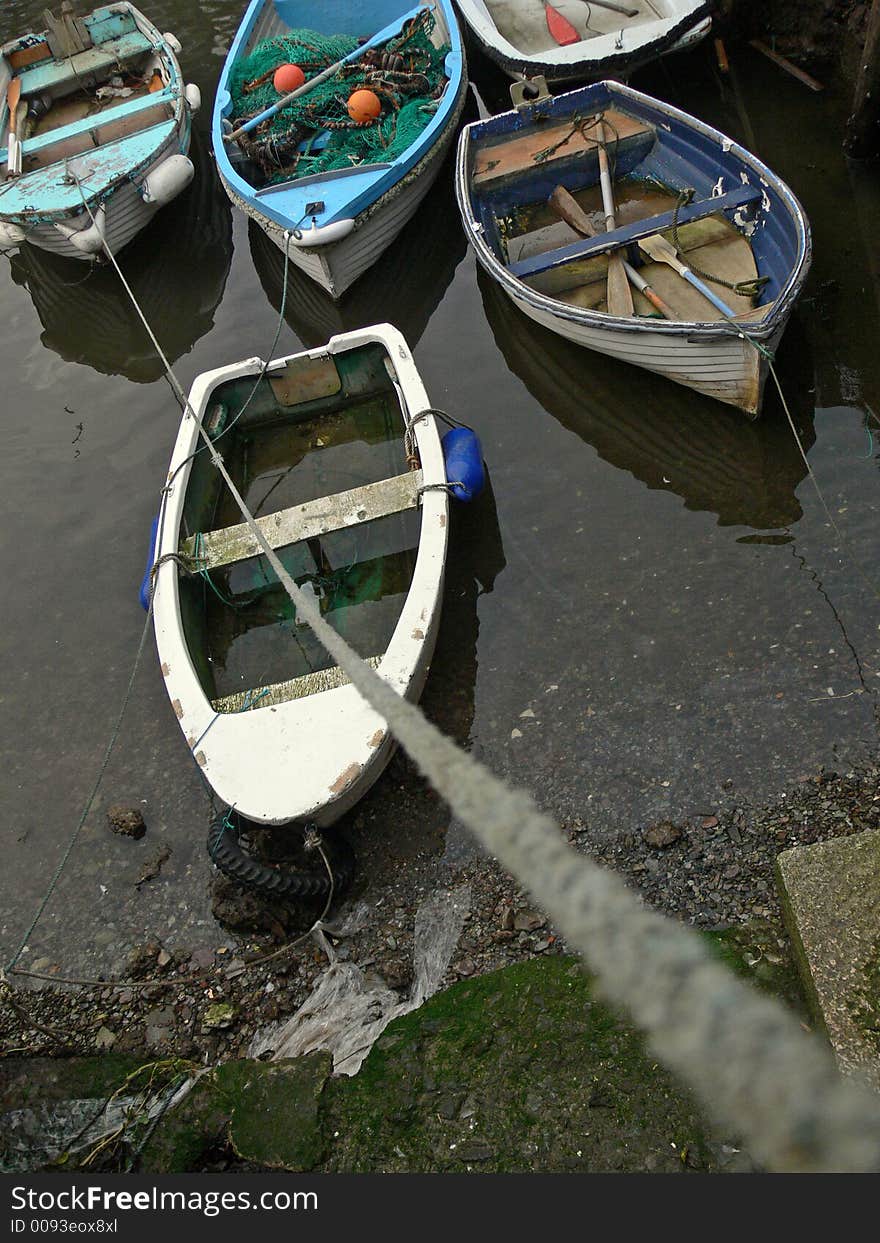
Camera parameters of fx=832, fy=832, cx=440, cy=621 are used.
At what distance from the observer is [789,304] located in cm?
649

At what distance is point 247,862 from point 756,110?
1104cm

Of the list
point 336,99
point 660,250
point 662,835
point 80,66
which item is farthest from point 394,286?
point 662,835

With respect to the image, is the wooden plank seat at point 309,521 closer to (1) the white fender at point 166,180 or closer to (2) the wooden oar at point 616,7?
(1) the white fender at point 166,180

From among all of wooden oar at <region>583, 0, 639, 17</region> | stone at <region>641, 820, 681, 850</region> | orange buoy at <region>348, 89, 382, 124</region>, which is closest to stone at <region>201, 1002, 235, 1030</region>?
stone at <region>641, 820, 681, 850</region>

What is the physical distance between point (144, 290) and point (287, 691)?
Answer: 7.34 metres

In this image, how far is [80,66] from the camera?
1187cm

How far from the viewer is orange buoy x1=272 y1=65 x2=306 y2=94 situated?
1045cm

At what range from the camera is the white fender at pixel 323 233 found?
27.2 feet

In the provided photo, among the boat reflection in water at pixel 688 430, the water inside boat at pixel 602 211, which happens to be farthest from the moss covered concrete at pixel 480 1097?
the water inside boat at pixel 602 211

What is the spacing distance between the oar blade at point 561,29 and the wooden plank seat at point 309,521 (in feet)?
27.6

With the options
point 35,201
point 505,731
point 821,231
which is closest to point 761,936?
point 505,731

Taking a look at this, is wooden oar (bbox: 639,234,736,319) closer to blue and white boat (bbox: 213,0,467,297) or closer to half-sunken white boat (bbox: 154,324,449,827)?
half-sunken white boat (bbox: 154,324,449,827)

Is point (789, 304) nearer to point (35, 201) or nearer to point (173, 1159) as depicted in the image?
point (173, 1159)

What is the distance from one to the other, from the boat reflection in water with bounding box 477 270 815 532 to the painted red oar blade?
5703 millimetres
